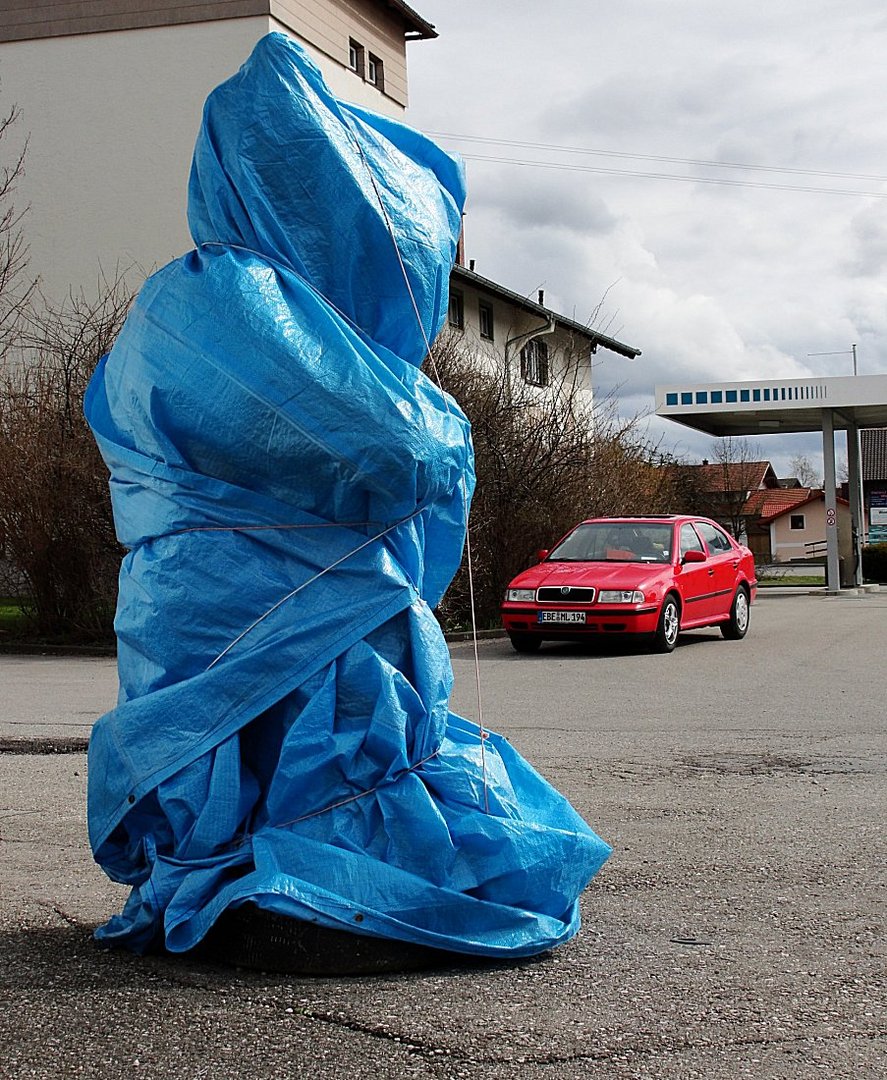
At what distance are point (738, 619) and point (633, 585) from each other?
10.3 feet

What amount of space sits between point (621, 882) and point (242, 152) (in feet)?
9.41

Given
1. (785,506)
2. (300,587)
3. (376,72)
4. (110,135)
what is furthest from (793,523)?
(300,587)

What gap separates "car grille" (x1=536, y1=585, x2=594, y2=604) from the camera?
595 inches

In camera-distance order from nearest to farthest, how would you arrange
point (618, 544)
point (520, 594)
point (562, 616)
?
point (562, 616) < point (520, 594) < point (618, 544)

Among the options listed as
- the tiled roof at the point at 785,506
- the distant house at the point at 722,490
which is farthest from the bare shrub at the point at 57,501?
the tiled roof at the point at 785,506

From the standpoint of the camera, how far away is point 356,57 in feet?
105

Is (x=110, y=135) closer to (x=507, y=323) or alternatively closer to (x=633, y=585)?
(x=507, y=323)

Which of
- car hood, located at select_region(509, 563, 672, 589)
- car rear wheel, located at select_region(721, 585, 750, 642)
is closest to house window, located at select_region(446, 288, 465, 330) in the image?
car rear wheel, located at select_region(721, 585, 750, 642)

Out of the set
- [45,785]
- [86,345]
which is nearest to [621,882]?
[45,785]

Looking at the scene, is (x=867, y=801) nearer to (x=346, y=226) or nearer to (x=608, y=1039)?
(x=608, y=1039)

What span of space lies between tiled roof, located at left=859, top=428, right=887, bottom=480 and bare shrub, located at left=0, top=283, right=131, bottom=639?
75.7 meters

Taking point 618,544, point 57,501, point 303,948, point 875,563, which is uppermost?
point 57,501

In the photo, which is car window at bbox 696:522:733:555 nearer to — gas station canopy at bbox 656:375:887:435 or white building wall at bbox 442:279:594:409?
white building wall at bbox 442:279:594:409

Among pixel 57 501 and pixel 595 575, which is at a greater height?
pixel 57 501
